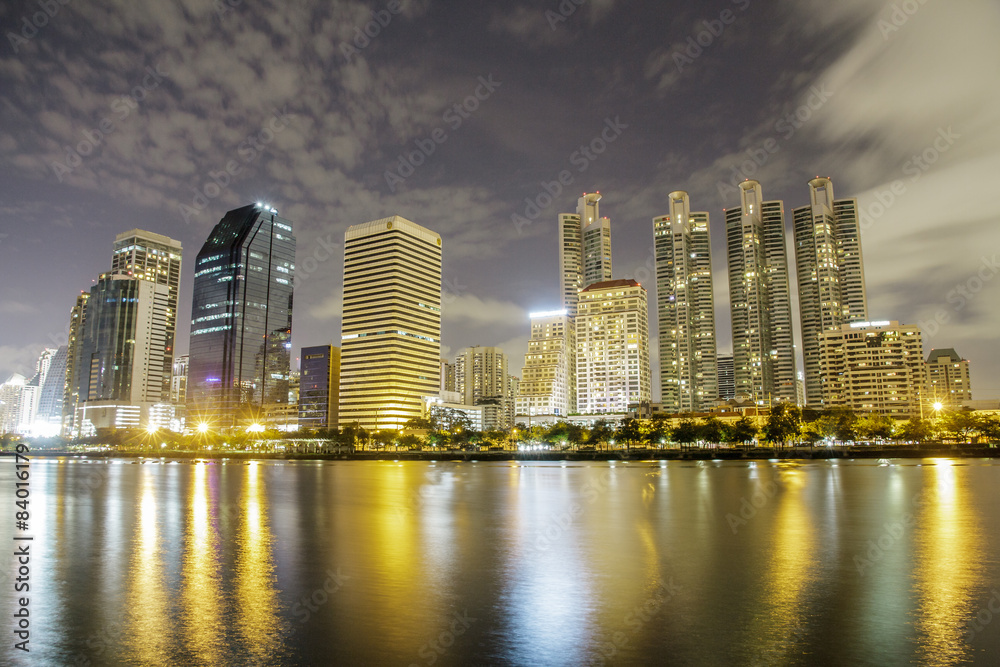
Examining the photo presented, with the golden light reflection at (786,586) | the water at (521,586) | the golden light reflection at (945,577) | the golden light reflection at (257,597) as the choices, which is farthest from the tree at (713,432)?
the golden light reflection at (257,597)

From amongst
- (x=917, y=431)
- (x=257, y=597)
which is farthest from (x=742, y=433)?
(x=257, y=597)

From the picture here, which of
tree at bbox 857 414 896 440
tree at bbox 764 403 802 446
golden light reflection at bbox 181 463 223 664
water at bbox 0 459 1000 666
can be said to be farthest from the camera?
tree at bbox 857 414 896 440

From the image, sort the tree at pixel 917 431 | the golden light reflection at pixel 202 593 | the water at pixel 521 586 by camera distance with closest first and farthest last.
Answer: the water at pixel 521 586, the golden light reflection at pixel 202 593, the tree at pixel 917 431

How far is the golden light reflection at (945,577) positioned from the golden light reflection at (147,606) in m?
18.8

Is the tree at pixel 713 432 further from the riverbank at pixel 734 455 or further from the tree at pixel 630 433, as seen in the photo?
the tree at pixel 630 433

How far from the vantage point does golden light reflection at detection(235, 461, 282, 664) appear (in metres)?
16.8

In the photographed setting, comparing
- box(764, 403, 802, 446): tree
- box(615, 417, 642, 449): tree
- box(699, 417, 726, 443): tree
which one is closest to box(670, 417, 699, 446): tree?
box(699, 417, 726, 443): tree

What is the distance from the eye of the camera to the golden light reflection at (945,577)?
1633 centimetres

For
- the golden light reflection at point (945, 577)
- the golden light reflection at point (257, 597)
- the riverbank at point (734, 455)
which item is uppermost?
the golden light reflection at point (257, 597)

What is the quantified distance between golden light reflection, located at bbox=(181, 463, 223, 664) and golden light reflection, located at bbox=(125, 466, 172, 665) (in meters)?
0.64

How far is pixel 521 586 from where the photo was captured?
906 inches

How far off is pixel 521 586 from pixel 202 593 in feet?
35.9

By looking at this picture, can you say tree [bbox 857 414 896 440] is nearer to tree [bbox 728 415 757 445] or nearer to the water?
tree [bbox 728 415 757 445]

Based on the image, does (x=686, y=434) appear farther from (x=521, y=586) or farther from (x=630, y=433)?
(x=521, y=586)
